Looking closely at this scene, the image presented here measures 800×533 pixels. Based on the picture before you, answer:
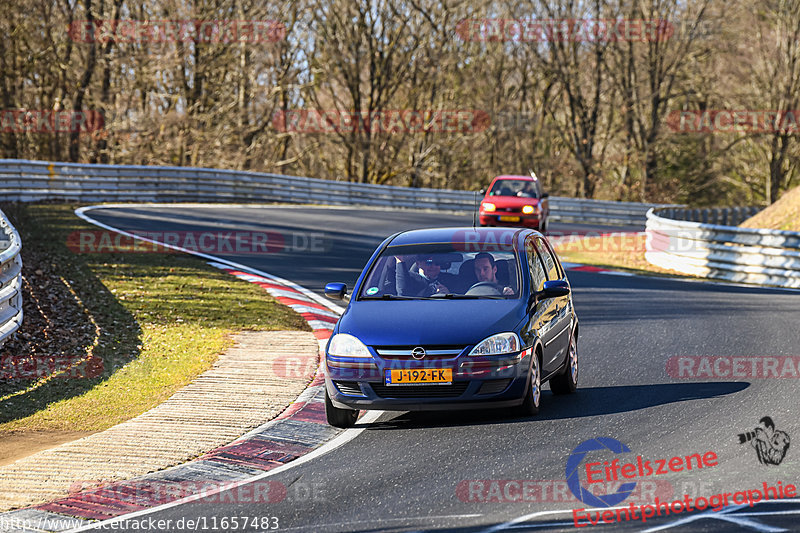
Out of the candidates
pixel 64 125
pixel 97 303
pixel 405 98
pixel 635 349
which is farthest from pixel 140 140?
pixel 635 349

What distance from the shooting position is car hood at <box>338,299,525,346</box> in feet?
26.4

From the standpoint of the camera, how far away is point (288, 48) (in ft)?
148

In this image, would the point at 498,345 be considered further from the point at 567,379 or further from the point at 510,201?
the point at 510,201

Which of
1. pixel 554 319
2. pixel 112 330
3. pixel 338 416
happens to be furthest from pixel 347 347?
pixel 112 330

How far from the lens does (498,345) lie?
809cm

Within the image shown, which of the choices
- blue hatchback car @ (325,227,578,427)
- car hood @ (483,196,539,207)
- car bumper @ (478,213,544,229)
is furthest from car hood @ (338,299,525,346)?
car hood @ (483,196,539,207)

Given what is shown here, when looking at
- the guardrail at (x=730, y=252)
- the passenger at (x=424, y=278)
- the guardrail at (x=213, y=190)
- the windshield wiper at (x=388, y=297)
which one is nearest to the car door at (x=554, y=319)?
the passenger at (x=424, y=278)

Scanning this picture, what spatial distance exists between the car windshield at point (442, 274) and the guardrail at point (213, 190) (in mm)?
21185

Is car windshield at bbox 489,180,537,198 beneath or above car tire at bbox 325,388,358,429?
above

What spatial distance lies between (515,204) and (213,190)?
12496 millimetres

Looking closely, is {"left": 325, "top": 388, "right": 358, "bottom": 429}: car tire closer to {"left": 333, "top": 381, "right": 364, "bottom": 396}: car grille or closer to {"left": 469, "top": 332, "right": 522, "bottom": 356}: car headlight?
{"left": 333, "top": 381, "right": 364, "bottom": 396}: car grille

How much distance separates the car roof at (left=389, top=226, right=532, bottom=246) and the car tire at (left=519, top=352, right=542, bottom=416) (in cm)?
142

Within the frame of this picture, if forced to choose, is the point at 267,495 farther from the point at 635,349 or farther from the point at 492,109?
the point at 492,109

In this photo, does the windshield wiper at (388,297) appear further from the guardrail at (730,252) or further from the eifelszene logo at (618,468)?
the guardrail at (730,252)
